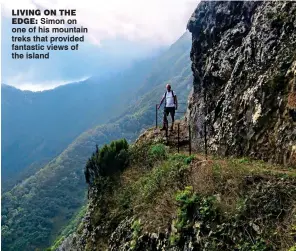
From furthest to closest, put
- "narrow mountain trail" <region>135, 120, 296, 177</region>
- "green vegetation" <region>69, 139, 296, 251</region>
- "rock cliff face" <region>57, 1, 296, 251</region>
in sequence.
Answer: "narrow mountain trail" <region>135, 120, 296, 177</region>
"rock cliff face" <region>57, 1, 296, 251</region>
"green vegetation" <region>69, 139, 296, 251</region>

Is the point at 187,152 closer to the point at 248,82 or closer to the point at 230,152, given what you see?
the point at 230,152

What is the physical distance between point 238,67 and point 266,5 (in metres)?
2.63

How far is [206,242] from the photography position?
29.1 ft

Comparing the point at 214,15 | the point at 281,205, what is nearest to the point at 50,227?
the point at 214,15

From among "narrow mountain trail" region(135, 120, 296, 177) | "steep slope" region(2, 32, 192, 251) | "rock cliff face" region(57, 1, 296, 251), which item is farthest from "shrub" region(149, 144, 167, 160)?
"steep slope" region(2, 32, 192, 251)

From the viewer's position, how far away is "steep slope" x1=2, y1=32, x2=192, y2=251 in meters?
124

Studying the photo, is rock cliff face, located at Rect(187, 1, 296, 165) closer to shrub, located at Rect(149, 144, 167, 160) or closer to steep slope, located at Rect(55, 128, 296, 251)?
steep slope, located at Rect(55, 128, 296, 251)

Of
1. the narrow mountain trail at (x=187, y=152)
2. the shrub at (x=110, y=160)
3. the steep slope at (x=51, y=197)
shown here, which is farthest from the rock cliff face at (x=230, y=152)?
the steep slope at (x=51, y=197)

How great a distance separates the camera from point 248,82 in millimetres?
14867

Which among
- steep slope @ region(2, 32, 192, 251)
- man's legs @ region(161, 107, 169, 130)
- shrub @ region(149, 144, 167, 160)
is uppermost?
man's legs @ region(161, 107, 169, 130)

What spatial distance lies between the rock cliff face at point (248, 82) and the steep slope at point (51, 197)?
111 m

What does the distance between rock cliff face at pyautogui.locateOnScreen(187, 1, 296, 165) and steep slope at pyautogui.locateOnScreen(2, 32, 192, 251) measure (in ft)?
363

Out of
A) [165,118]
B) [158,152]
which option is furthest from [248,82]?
[165,118]

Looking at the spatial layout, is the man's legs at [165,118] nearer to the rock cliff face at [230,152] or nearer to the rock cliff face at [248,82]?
the rock cliff face at [230,152]
